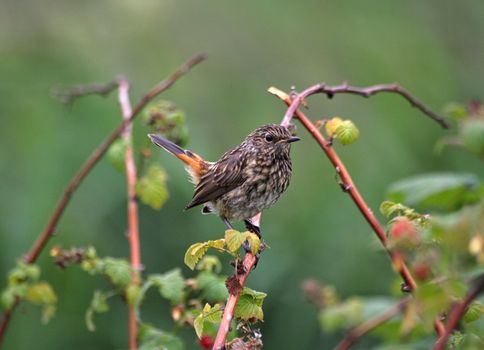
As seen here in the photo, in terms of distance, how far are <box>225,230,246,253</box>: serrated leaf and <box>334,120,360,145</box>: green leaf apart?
587 mm

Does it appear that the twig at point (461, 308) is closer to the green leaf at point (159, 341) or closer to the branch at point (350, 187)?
the branch at point (350, 187)

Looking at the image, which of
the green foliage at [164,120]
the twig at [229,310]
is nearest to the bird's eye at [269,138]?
the green foliage at [164,120]

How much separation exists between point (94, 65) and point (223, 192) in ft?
11.5

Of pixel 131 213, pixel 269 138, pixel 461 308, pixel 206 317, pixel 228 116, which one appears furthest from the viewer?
pixel 228 116

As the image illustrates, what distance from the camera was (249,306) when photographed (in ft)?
8.15

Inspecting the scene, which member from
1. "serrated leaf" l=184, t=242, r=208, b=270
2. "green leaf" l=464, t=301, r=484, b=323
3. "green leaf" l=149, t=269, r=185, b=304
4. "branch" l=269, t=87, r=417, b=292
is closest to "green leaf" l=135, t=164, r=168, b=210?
"green leaf" l=149, t=269, r=185, b=304

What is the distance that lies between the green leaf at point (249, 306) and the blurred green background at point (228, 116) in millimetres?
3423

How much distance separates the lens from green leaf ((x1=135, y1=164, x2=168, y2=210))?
355 centimetres

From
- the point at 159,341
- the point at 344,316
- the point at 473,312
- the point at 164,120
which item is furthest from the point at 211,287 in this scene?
the point at 473,312

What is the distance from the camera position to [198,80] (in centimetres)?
787

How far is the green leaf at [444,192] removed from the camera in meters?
2.91

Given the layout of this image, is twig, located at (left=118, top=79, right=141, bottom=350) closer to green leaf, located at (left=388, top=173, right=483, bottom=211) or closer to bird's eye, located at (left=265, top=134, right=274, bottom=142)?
bird's eye, located at (left=265, top=134, right=274, bottom=142)

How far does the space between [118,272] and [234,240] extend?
2.74ft

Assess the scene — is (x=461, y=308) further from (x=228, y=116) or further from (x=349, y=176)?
(x=228, y=116)
